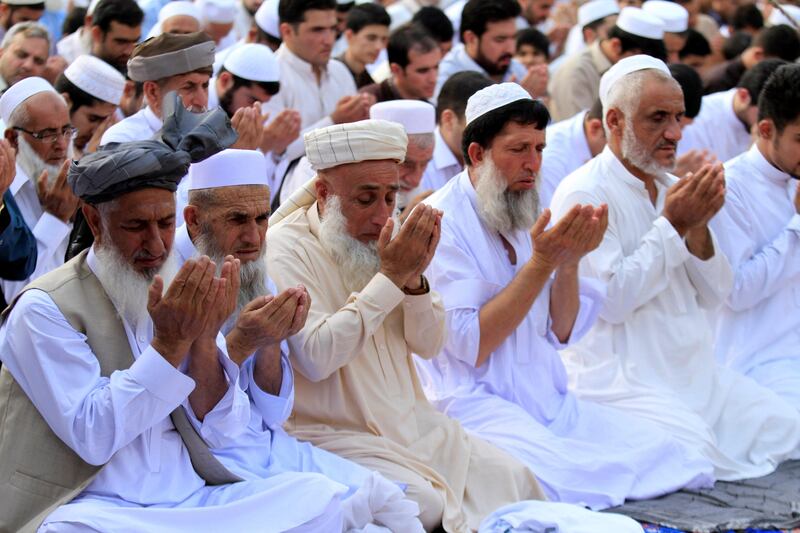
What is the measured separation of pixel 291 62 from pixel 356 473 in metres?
4.55

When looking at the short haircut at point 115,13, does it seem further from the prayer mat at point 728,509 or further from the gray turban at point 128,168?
the prayer mat at point 728,509

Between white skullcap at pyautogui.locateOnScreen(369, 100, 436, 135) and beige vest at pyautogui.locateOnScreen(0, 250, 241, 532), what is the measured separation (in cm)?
257

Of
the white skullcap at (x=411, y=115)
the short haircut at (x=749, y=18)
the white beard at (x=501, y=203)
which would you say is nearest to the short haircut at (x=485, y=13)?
the white skullcap at (x=411, y=115)

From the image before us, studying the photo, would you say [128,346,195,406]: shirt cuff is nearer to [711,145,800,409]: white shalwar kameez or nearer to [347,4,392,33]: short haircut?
[711,145,800,409]: white shalwar kameez

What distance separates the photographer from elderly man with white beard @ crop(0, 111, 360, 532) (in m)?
3.70

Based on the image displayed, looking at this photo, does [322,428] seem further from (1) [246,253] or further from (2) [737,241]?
(2) [737,241]

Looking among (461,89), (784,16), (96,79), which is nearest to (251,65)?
(96,79)

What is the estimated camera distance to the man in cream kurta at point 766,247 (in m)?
6.35

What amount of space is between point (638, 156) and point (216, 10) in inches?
200

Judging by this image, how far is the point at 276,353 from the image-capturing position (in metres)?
4.40

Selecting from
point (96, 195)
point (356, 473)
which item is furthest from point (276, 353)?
point (96, 195)

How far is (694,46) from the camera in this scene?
11.4m

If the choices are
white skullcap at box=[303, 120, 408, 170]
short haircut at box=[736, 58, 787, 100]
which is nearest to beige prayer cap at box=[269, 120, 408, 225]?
white skullcap at box=[303, 120, 408, 170]

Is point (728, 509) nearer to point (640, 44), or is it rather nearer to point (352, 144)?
point (352, 144)
